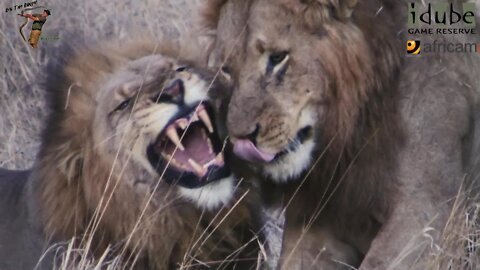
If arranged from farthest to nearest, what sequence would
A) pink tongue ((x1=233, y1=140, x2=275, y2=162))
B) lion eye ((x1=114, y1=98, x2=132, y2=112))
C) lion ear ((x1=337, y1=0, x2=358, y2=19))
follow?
lion eye ((x1=114, y1=98, x2=132, y2=112)), lion ear ((x1=337, y1=0, x2=358, y2=19)), pink tongue ((x1=233, y1=140, x2=275, y2=162))

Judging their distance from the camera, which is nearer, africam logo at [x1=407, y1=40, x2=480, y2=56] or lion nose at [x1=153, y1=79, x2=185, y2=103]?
lion nose at [x1=153, y1=79, x2=185, y2=103]

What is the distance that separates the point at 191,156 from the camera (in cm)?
423

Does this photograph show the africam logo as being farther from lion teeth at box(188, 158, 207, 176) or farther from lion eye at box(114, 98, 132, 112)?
lion eye at box(114, 98, 132, 112)

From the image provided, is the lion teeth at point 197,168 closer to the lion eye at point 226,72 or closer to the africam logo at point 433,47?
the lion eye at point 226,72

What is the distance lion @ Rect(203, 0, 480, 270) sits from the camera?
412cm

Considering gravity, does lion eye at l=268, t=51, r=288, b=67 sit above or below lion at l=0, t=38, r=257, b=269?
above

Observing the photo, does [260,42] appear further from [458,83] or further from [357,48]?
[458,83]

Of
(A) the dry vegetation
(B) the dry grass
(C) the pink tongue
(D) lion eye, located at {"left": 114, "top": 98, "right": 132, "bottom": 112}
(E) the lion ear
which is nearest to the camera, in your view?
(C) the pink tongue

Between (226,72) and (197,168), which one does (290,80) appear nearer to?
(226,72)

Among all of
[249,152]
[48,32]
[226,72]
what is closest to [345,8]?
[226,72]

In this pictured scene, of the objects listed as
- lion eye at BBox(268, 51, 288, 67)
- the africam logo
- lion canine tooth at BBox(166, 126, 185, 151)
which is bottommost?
lion canine tooth at BBox(166, 126, 185, 151)

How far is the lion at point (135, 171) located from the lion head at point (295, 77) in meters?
0.15

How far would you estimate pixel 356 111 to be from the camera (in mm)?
4250

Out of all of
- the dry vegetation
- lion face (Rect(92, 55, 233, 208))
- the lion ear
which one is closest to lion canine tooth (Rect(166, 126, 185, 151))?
lion face (Rect(92, 55, 233, 208))
